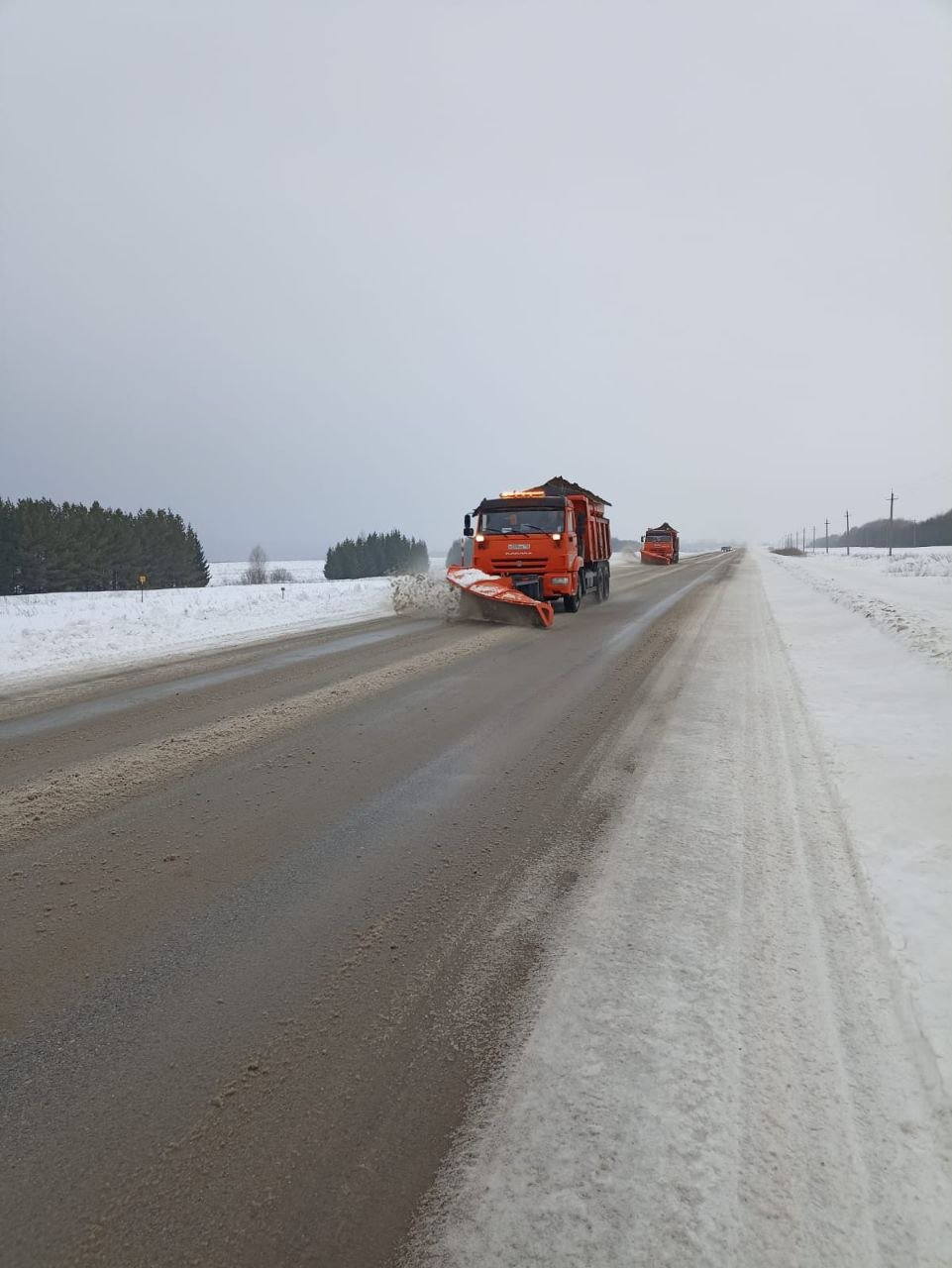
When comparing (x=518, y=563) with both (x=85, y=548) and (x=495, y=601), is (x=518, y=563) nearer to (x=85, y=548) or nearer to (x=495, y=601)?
(x=495, y=601)

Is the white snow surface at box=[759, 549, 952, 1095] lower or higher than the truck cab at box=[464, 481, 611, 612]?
lower

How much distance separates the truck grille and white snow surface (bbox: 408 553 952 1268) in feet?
31.5

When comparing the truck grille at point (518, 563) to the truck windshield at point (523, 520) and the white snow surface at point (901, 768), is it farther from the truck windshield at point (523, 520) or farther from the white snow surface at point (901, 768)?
the white snow surface at point (901, 768)

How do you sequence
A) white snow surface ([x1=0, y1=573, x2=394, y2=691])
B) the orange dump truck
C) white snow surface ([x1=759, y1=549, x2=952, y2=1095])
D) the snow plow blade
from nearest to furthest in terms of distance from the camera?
1. white snow surface ([x1=759, y1=549, x2=952, y2=1095])
2. white snow surface ([x1=0, y1=573, x2=394, y2=691])
3. the snow plow blade
4. the orange dump truck

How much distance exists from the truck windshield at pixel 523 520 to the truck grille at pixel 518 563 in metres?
0.61

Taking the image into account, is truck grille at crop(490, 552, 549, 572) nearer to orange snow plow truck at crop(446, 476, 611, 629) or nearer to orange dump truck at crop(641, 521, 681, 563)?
orange snow plow truck at crop(446, 476, 611, 629)

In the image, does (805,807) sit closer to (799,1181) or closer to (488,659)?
(799,1181)

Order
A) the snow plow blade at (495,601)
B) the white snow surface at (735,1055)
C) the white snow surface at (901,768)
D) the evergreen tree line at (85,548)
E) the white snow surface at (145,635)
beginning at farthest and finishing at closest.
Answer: the evergreen tree line at (85,548), the snow plow blade at (495,601), the white snow surface at (145,635), the white snow surface at (901,768), the white snow surface at (735,1055)

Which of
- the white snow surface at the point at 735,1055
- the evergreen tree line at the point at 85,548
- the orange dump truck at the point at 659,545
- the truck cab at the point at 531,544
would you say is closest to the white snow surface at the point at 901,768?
the white snow surface at the point at 735,1055

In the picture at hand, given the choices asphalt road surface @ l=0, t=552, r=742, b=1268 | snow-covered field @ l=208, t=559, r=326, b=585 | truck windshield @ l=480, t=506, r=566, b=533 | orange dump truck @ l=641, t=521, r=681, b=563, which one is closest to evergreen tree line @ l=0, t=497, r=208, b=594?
snow-covered field @ l=208, t=559, r=326, b=585

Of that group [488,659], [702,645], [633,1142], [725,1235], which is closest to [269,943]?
[633,1142]

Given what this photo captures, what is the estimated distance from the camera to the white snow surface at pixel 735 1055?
1357mm

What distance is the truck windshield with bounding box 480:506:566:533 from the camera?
1334cm

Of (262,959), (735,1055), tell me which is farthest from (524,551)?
(735,1055)
